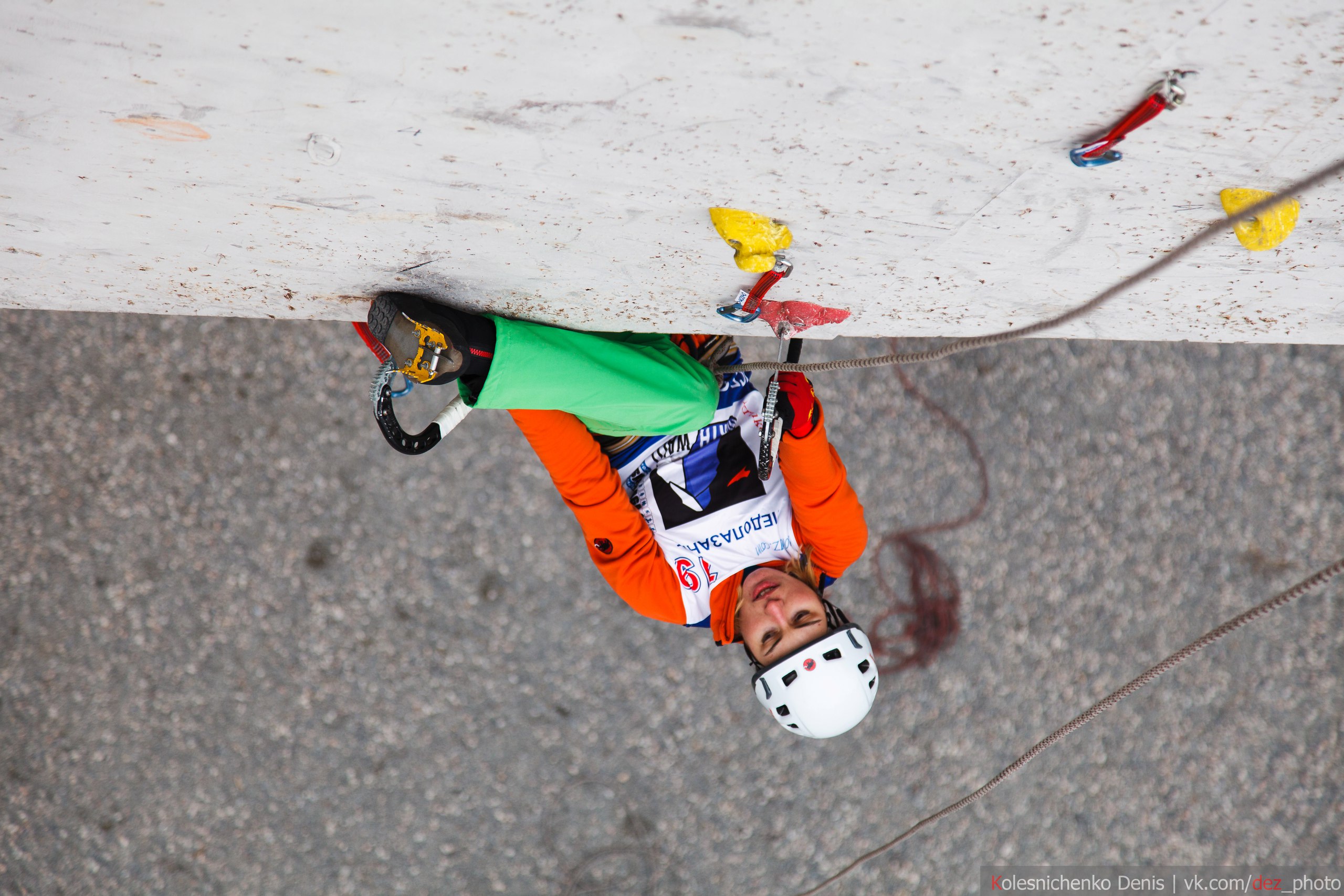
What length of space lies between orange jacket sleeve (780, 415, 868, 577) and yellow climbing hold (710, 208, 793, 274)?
0.60m

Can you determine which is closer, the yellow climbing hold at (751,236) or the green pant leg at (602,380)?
the yellow climbing hold at (751,236)

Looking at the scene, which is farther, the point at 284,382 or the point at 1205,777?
the point at 1205,777

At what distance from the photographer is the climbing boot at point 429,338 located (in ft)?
4.12

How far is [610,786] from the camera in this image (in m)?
2.77

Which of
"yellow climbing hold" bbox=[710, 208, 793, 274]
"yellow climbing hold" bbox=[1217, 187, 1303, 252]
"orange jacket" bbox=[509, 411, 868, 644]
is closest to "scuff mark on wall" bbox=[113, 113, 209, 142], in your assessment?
"yellow climbing hold" bbox=[710, 208, 793, 274]

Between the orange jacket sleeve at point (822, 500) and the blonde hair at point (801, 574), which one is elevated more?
the orange jacket sleeve at point (822, 500)

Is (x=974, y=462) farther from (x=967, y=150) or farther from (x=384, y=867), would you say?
(x=384, y=867)

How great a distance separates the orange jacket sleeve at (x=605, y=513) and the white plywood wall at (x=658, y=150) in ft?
1.18

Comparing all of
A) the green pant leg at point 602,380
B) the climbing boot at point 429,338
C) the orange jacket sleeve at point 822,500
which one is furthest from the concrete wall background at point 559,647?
the climbing boot at point 429,338

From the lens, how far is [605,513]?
5.97 feet

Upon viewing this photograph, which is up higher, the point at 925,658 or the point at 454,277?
the point at 454,277

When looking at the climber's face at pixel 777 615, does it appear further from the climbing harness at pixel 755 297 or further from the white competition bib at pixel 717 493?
the climbing harness at pixel 755 297

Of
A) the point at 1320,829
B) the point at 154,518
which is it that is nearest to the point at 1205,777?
the point at 1320,829

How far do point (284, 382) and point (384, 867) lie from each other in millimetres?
1733
